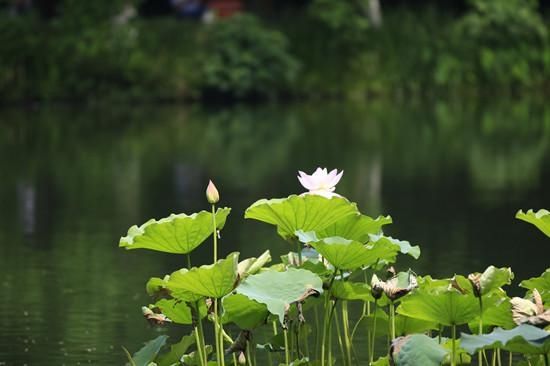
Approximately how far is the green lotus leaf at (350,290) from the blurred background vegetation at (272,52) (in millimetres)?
23727

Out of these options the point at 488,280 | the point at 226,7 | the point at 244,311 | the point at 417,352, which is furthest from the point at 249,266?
the point at 226,7

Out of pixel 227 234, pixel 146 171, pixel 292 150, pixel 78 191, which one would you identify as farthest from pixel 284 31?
pixel 227 234

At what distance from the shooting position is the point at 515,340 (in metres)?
3.69

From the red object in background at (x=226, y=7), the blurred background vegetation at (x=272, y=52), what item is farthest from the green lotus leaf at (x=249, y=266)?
the red object in background at (x=226, y=7)

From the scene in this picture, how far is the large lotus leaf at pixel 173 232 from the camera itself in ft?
13.3

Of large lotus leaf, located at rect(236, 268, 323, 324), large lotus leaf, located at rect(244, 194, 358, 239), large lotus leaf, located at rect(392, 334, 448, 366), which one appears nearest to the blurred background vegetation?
large lotus leaf, located at rect(244, 194, 358, 239)

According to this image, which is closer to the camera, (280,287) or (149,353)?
(280,287)

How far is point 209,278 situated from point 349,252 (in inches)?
15.4

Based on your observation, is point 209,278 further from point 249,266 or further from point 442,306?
point 442,306

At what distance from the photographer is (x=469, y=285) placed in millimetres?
4316

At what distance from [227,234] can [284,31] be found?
2099 cm

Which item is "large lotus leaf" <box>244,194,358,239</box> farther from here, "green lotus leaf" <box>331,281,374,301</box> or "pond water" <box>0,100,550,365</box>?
"pond water" <box>0,100,550,365</box>

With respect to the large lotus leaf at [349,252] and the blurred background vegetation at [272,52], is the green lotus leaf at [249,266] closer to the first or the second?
the large lotus leaf at [349,252]

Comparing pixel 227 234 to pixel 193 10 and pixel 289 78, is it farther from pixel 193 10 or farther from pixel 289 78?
pixel 193 10
